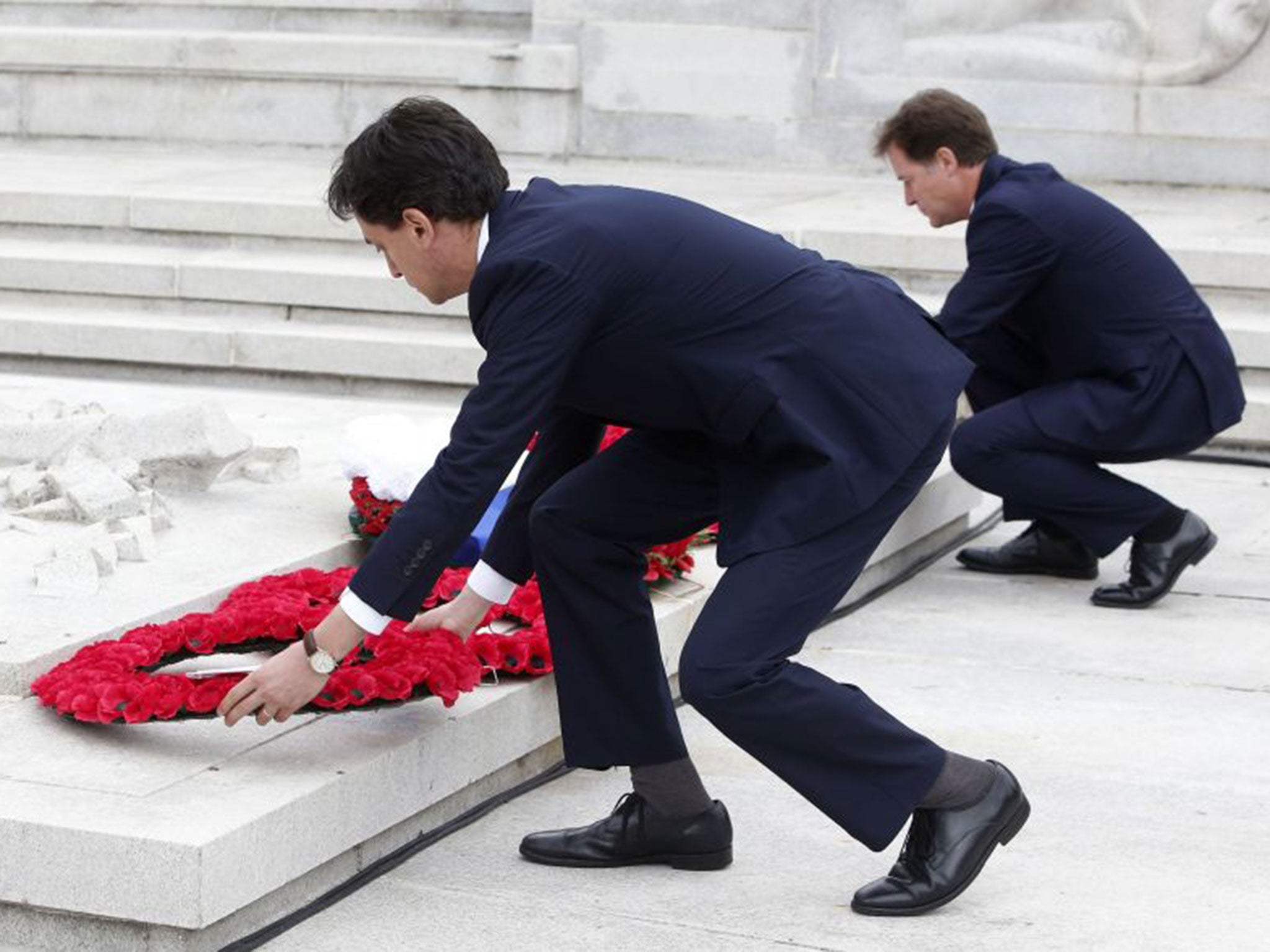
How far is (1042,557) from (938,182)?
1104mm

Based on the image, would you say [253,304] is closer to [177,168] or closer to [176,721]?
[177,168]

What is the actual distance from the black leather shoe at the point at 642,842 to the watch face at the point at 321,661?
0.68 m

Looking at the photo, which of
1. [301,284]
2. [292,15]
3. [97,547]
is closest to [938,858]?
[97,547]

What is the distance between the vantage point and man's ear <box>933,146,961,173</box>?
5.78m

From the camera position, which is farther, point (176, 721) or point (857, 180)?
point (857, 180)

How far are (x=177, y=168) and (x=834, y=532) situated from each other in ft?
25.0

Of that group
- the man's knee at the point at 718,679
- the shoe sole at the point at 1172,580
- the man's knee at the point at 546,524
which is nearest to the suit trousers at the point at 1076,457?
the shoe sole at the point at 1172,580

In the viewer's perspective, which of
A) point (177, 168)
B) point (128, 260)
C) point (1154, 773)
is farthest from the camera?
point (177, 168)

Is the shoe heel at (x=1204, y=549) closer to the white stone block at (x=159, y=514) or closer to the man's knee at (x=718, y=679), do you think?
the white stone block at (x=159, y=514)

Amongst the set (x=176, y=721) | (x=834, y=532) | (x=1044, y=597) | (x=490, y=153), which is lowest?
(x=1044, y=597)

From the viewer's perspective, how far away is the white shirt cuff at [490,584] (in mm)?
3900

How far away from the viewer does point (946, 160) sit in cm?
579

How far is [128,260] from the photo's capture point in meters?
8.97

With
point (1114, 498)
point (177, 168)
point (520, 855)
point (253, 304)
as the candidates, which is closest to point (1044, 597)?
point (1114, 498)
